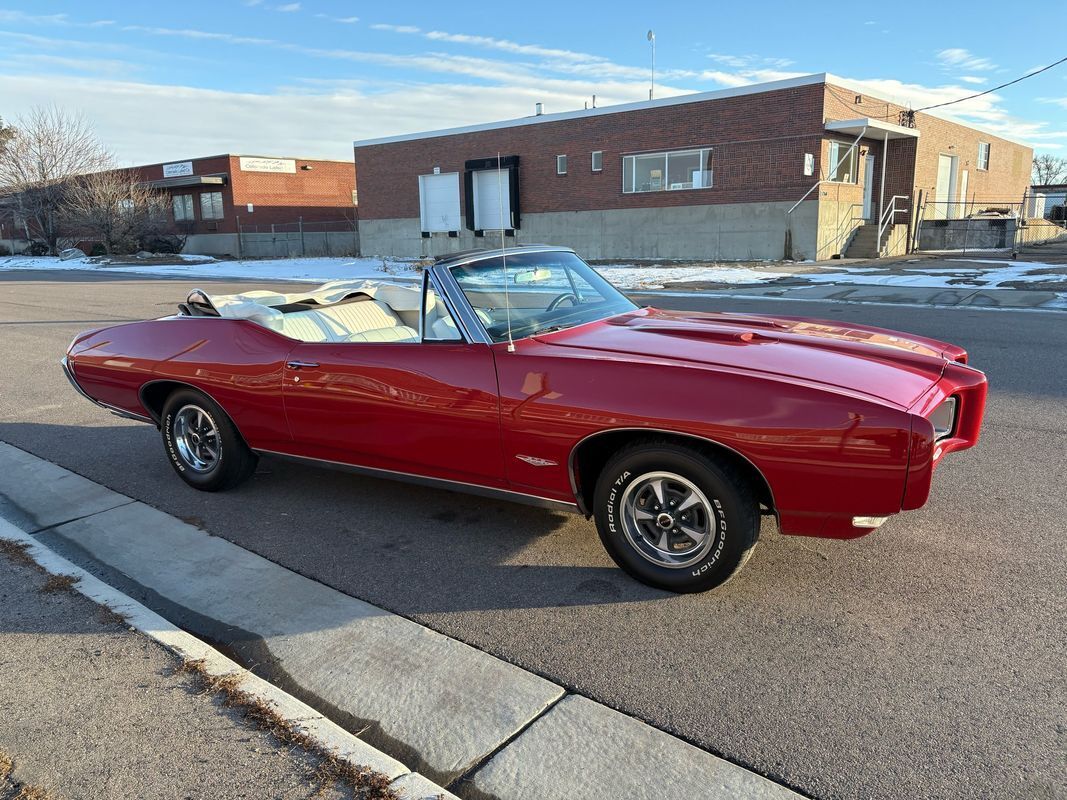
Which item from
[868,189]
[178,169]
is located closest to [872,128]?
[868,189]

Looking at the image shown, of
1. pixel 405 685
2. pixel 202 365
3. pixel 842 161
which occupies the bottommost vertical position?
pixel 405 685

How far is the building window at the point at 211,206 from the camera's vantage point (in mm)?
47531

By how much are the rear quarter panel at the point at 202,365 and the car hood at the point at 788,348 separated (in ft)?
5.68

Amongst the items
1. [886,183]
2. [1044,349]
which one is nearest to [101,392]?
[1044,349]

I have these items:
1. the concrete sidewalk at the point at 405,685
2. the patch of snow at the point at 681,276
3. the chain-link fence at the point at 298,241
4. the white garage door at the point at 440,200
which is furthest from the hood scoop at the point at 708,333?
the chain-link fence at the point at 298,241

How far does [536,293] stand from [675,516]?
1557 millimetres

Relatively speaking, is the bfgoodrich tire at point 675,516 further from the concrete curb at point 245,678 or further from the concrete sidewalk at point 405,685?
the concrete curb at point 245,678

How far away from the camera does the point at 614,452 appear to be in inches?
141

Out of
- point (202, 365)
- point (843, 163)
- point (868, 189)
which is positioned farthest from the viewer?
point (868, 189)

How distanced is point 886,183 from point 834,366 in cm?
2938

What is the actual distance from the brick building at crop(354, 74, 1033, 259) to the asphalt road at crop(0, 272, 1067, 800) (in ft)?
59.0

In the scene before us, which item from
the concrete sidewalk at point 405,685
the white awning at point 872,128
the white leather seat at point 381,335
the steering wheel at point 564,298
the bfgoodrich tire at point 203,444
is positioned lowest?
the concrete sidewalk at point 405,685

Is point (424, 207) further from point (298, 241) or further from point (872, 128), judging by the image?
point (872, 128)

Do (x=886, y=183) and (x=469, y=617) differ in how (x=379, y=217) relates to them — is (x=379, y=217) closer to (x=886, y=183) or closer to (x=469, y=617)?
(x=886, y=183)
